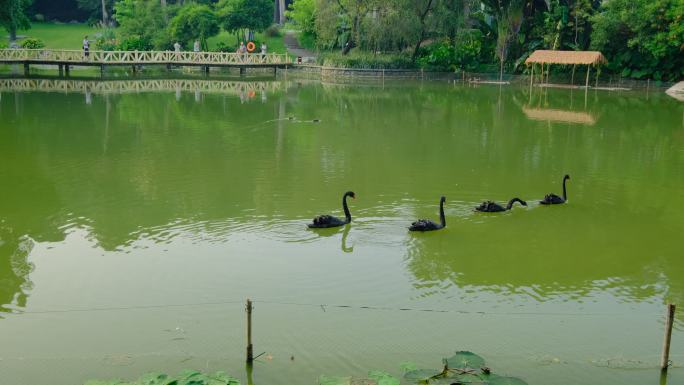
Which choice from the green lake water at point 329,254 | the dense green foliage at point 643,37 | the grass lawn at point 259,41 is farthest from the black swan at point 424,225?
the grass lawn at point 259,41

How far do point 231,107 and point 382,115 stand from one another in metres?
6.01

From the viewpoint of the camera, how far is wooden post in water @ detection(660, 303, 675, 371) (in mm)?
6320

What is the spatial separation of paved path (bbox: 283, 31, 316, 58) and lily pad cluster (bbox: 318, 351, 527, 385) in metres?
47.4

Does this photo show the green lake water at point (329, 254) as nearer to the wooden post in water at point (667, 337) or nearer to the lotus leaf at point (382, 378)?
the wooden post in water at point (667, 337)

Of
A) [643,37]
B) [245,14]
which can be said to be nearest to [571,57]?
[643,37]

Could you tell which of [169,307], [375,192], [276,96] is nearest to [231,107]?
[276,96]

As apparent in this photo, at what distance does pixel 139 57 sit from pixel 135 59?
0.42 m

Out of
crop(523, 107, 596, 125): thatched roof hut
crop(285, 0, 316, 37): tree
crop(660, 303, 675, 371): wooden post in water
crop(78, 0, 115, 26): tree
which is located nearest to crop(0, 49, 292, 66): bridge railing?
crop(285, 0, 316, 37): tree

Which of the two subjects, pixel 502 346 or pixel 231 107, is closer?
pixel 502 346

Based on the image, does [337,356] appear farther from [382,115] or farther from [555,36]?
[555,36]

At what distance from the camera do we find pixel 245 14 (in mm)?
50375

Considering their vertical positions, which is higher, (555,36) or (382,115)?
(555,36)

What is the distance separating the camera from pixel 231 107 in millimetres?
27828

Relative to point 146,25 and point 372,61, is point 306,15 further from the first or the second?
point 146,25
